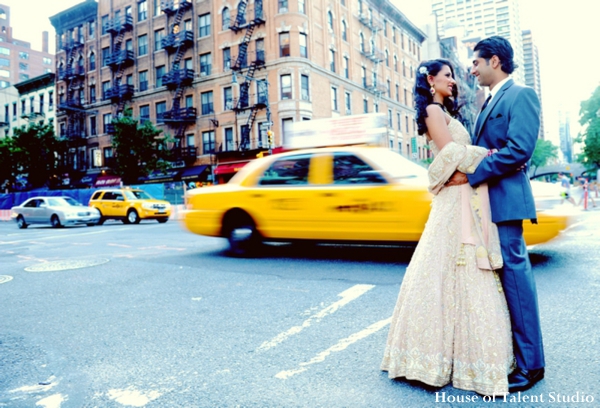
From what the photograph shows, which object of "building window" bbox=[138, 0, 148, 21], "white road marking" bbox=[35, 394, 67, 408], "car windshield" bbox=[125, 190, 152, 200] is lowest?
"white road marking" bbox=[35, 394, 67, 408]

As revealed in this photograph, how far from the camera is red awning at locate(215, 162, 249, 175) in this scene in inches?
1339

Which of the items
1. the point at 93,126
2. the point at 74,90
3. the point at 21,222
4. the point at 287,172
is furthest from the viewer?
the point at 74,90

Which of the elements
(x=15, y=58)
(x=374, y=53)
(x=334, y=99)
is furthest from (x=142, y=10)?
(x=15, y=58)

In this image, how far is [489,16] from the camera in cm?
16550

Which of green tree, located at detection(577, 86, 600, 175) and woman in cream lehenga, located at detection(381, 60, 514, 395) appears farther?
green tree, located at detection(577, 86, 600, 175)

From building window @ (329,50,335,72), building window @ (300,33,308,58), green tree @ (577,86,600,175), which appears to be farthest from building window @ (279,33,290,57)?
green tree @ (577,86,600,175)

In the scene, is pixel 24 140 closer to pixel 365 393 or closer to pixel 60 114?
pixel 60 114

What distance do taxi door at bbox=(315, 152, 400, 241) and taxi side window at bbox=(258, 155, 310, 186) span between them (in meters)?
0.39

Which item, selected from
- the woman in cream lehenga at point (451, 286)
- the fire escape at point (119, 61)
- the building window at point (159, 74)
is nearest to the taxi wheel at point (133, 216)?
the woman in cream lehenga at point (451, 286)

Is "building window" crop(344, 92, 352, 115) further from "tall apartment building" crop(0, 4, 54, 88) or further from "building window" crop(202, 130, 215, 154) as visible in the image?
"tall apartment building" crop(0, 4, 54, 88)

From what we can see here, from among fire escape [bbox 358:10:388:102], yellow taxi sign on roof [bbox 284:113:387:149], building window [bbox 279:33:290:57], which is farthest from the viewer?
fire escape [bbox 358:10:388:102]

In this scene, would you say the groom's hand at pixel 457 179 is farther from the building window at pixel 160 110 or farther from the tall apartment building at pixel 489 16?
the tall apartment building at pixel 489 16

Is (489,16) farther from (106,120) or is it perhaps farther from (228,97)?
(106,120)

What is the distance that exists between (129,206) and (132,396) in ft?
61.6
